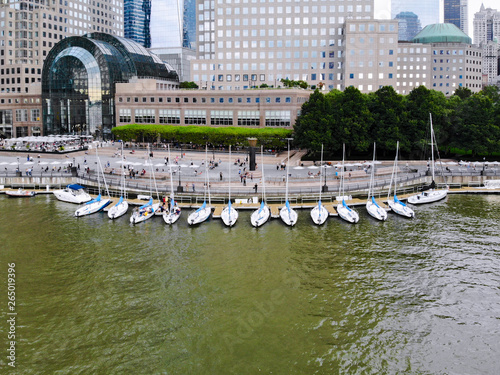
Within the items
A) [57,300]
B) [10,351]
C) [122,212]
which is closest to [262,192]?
[122,212]

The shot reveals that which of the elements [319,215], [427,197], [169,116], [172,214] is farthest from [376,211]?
[169,116]

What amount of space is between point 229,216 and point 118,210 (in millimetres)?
15927

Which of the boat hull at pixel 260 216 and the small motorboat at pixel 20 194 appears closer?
the boat hull at pixel 260 216

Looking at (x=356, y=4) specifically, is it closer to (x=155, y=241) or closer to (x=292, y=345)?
(x=155, y=241)

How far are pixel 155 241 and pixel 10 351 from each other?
24.8m

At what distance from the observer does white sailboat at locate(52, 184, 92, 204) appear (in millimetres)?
78688

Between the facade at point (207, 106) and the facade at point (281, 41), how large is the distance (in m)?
17.1

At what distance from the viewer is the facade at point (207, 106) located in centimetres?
13288

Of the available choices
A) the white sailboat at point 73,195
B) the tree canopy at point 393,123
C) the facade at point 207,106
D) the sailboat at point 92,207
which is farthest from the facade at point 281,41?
the sailboat at point 92,207

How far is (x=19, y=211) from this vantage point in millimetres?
72688

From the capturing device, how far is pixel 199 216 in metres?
65.6

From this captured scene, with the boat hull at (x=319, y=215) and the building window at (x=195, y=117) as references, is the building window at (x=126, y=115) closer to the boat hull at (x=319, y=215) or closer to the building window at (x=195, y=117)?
the building window at (x=195, y=117)

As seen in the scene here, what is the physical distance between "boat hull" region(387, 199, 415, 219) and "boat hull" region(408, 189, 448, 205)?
21.2 feet

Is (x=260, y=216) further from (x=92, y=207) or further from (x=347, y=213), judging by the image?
(x=92, y=207)
